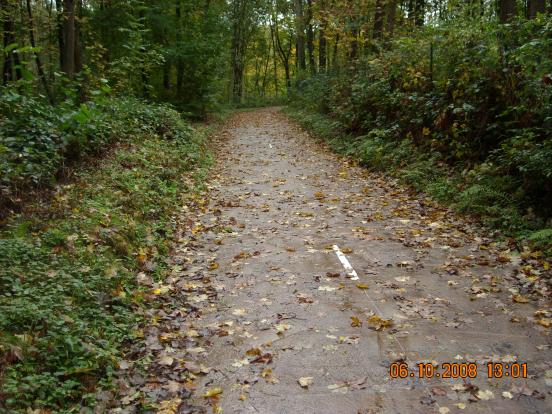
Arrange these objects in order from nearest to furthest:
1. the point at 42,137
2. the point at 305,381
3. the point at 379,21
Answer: the point at 305,381, the point at 42,137, the point at 379,21

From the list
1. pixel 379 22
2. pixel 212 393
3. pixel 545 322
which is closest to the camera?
Result: pixel 212 393

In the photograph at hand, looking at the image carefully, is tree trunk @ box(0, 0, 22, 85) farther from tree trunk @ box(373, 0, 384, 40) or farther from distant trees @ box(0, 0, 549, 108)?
tree trunk @ box(373, 0, 384, 40)

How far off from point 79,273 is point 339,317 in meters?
3.34

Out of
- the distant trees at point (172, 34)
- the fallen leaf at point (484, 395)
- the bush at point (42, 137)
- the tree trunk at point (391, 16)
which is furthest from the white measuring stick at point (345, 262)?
the tree trunk at point (391, 16)

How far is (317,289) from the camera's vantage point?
6.53m

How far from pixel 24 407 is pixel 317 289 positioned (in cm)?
382

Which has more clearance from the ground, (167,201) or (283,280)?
(167,201)

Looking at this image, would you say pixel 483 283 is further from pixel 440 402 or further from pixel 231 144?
pixel 231 144

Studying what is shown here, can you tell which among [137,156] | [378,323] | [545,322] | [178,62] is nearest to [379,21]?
[178,62]

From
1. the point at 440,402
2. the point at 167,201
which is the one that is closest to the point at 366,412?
A: the point at 440,402

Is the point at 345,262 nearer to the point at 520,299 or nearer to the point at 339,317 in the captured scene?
the point at 339,317

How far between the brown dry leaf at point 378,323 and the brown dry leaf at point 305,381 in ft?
3.93

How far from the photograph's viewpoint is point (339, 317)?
18.9ft

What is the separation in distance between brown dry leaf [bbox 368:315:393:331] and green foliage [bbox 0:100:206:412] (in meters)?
2.81
